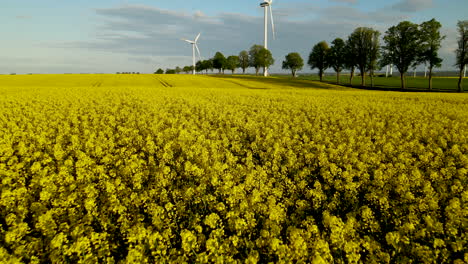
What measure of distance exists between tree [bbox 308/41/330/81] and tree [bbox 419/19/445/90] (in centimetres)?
3186

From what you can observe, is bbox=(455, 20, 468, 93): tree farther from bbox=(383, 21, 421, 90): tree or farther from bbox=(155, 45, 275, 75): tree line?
bbox=(155, 45, 275, 75): tree line

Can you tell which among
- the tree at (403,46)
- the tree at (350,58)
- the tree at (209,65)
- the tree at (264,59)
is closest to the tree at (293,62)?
the tree at (264,59)

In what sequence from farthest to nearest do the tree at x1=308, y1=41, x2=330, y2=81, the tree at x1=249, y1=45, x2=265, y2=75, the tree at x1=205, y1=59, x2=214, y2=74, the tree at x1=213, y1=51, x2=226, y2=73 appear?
the tree at x1=205, y1=59, x2=214, y2=74 < the tree at x1=213, y1=51, x2=226, y2=73 < the tree at x1=249, y1=45, x2=265, y2=75 < the tree at x1=308, y1=41, x2=330, y2=81

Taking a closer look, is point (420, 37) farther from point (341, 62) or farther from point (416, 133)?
point (416, 133)

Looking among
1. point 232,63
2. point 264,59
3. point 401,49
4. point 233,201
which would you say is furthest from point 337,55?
point 233,201

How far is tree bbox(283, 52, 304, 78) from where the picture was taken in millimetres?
112969

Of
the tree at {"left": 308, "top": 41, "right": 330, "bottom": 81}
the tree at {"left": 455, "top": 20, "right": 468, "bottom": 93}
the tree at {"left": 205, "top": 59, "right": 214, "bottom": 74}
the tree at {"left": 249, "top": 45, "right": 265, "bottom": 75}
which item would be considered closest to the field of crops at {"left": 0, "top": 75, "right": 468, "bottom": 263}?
the tree at {"left": 455, "top": 20, "right": 468, "bottom": 93}

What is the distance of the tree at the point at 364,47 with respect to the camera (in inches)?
2874

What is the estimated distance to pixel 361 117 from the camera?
68.5 ft

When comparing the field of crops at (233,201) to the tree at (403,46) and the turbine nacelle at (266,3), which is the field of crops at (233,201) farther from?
the turbine nacelle at (266,3)

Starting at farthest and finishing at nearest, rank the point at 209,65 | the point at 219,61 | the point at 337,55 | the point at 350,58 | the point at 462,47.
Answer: the point at 209,65 → the point at 219,61 → the point at 337,55 → the point at 350,58 → the point at 462,47

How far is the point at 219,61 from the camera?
14462 cm

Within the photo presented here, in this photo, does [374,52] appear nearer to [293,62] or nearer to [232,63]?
[293,62]

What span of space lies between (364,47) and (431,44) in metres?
16.3
